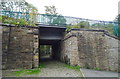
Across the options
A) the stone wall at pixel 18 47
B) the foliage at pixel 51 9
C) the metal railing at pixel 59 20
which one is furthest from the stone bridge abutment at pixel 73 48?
the foliage at pixel 51 9

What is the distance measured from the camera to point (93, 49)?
27.8 ft

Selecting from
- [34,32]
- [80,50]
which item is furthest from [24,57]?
[80,50]

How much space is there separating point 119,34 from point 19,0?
1487 cm

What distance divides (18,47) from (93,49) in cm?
663

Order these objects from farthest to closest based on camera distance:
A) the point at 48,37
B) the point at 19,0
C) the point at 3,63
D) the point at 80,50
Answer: the point at 19,0, the point at 48,37, the point at 80,50, the point at 3,63

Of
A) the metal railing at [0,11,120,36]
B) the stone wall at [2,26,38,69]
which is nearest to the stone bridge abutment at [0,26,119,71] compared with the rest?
the stone wall at [2,26,38,69]

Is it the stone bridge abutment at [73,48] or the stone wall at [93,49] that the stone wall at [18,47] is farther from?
the stone wall at [93,49]

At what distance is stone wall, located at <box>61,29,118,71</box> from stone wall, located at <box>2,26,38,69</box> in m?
3.47

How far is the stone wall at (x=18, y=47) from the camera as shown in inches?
259

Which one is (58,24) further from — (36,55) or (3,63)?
(3,63)

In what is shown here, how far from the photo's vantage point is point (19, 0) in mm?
13586

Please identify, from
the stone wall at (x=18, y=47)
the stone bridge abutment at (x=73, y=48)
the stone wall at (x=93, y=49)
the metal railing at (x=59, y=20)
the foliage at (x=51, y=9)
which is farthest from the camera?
the foliage at (x=51, y=9)

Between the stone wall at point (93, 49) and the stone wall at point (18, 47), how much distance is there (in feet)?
11.4

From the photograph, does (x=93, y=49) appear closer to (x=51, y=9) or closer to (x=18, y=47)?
(x=18, y=47)
